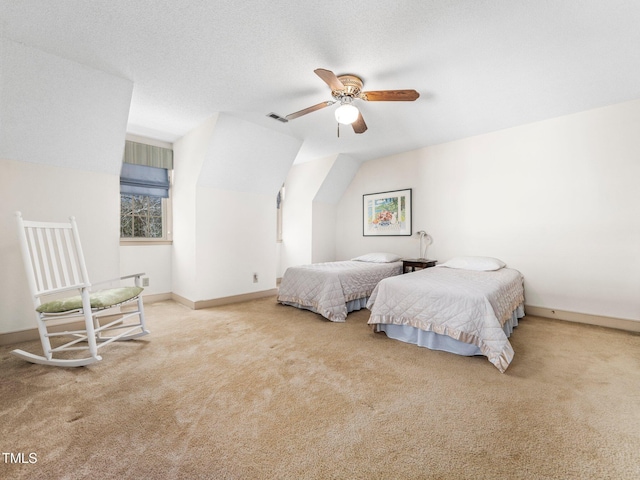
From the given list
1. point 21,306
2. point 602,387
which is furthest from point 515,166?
point 21,306

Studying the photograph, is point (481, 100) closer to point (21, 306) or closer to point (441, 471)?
point (441, 471)

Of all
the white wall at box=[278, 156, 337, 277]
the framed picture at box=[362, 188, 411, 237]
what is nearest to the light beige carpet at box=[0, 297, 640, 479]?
the framed picture at box=[362, 188, 411, 237]

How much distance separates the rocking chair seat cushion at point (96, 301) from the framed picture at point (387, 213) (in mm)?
3801

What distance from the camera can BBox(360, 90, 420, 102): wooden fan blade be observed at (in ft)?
7.79

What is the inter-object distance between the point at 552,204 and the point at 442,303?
2.28 m

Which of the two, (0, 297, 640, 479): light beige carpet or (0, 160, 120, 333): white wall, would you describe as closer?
(0, 297, 640, 479): light beige carpet

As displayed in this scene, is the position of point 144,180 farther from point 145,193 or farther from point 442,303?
point 442,303

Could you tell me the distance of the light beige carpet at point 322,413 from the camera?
4.09 feet

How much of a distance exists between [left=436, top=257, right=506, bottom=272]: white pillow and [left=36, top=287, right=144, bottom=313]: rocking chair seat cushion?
148 inches

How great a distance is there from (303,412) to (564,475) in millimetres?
1226

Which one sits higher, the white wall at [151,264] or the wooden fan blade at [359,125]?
the wooden fan blade at [359,125]

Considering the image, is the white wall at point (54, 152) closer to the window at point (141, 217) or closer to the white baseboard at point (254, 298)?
the white baseboard at point (254, 298)

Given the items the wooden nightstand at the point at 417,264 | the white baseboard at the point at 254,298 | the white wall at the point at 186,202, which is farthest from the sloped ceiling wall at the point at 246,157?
the wooden nightstand at the point at 417,264

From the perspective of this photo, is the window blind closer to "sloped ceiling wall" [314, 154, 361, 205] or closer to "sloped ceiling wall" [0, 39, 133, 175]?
"sloped ceiling wall" [0, 39, 133, 175]
